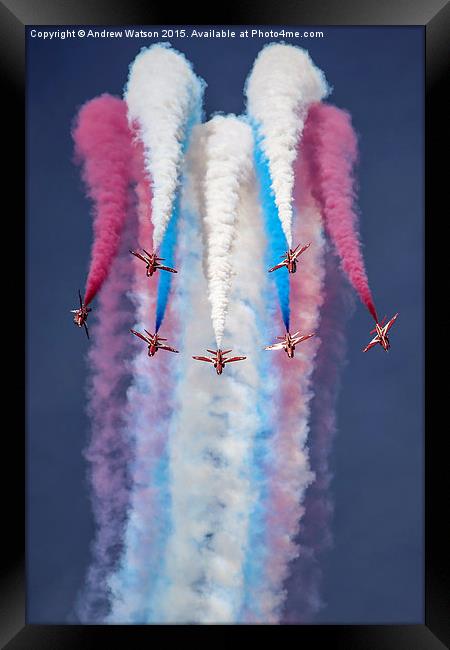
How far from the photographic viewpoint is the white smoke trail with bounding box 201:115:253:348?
19.4 ft

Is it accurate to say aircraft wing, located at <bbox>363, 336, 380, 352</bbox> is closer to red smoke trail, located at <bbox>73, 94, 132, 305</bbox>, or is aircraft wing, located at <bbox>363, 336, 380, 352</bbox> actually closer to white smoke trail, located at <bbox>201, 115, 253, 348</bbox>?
white smoke trail, located at <bbox>201, 115, 253, 348</bbox>

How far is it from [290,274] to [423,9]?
2988 millimetres

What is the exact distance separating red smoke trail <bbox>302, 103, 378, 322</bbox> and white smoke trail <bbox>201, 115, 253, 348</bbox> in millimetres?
718

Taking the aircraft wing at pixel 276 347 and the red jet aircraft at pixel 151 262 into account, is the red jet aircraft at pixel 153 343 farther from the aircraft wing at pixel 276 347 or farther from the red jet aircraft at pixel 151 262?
the aircraft wing at pixel 276 347

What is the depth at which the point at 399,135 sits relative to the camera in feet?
19.5

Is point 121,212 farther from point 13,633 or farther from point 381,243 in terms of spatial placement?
point 13,633

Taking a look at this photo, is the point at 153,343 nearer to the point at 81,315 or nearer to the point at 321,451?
the point at 81,315

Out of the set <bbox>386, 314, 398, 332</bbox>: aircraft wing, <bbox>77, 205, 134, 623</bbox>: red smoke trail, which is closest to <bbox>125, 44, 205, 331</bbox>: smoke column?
<bbox>77, 205, 134, 623</bbox>: red smoke trail

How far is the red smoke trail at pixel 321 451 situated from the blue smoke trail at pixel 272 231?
1.46 ft

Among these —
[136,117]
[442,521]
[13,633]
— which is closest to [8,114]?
[136,117]

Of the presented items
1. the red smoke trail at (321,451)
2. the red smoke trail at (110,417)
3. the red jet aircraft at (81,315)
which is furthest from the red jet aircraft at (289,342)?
the red jet aircraft at (81,315)

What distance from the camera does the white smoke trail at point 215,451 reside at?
5.92 m

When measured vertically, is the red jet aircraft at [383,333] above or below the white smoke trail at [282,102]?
below

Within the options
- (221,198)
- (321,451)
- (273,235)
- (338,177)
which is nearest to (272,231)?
(273,235)
